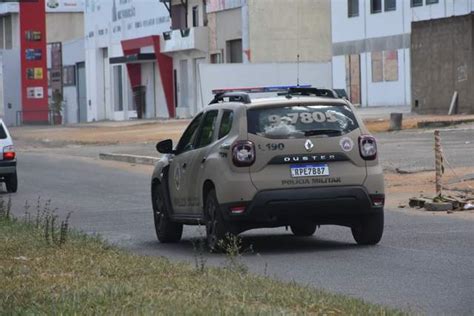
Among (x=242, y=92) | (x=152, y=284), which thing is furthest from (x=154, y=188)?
(x=152, y=284)

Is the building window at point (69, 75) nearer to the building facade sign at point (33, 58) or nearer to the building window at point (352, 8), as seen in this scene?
the building facade sign at point (33, 58)

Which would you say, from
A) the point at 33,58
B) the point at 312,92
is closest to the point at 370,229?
the point at 312,92

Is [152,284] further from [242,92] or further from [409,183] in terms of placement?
[409,183]

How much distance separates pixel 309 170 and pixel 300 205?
406 mm

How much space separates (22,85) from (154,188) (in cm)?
6674

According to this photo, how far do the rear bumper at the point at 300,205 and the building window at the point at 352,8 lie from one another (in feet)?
169

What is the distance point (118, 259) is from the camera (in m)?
11.9

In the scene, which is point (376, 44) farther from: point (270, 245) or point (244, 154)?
point (244, 154)

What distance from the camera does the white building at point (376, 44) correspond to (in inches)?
2351

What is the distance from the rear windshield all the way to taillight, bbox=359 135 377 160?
0.18m

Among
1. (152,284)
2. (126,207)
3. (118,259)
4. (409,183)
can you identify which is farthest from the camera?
(409,183)

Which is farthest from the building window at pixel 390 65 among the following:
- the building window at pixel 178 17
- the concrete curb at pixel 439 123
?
the concrete curb at pixel 439 123

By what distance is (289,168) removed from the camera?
13453 mm

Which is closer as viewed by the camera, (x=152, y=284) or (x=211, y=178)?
(x=152, y=284)
